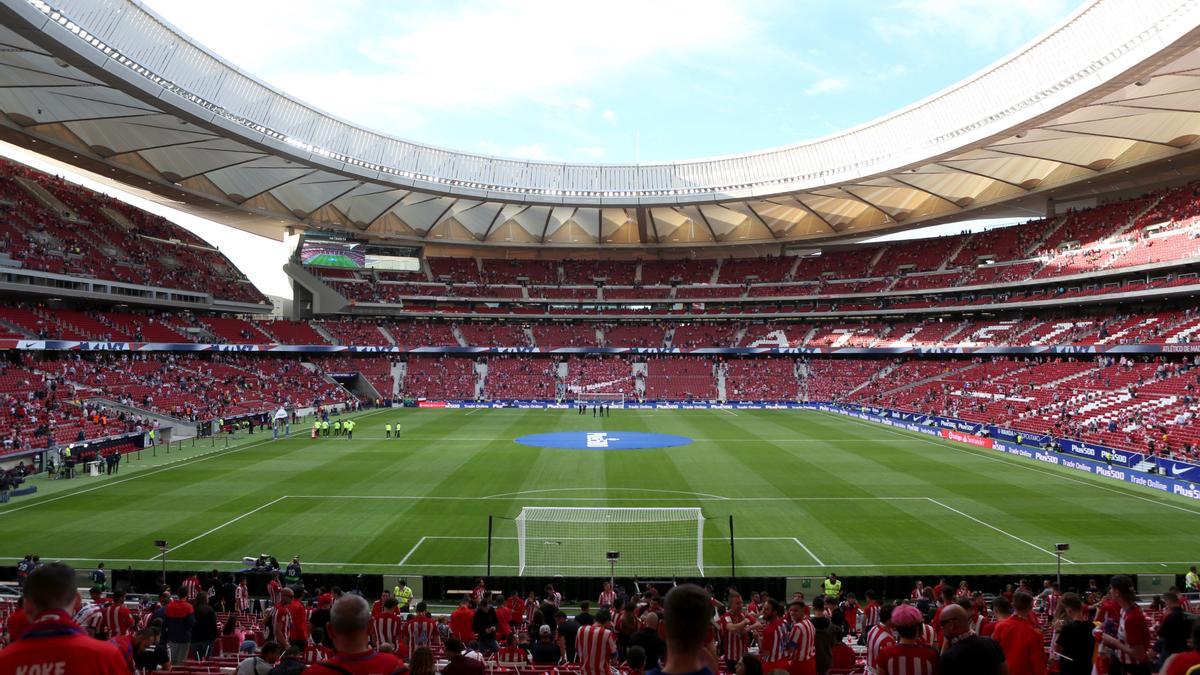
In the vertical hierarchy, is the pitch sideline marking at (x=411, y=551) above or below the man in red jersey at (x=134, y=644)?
below

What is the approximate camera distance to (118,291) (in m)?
52.4

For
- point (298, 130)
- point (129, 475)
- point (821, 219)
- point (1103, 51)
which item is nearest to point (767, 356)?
point (821, 219)

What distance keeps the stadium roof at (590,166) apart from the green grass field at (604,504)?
18.7 meters

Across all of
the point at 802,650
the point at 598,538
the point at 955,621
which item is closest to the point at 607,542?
the point at 598,538

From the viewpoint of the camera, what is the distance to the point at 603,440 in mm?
41938

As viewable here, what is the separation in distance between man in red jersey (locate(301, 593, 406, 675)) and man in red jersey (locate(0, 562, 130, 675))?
0.99 meters

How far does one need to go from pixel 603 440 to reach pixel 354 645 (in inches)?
1519

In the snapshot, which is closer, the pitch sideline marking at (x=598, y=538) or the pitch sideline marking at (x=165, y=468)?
the pitch sideline marking at (x=598, y=538)

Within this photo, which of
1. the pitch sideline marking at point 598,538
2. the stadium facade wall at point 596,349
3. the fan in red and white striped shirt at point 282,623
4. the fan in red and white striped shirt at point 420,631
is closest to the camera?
the fan in red and white striped shirt at point 420,631

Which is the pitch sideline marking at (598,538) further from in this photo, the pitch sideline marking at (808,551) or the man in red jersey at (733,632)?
the man in red jersey at (733,632)

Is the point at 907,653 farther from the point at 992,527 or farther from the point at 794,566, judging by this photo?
the point at 992,527

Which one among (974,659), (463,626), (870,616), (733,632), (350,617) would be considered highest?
(350,617)

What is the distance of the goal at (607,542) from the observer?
18406 mm

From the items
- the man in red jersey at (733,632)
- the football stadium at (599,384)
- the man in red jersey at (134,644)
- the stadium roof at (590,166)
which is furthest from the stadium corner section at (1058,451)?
the man in red jersey at (134,644)
